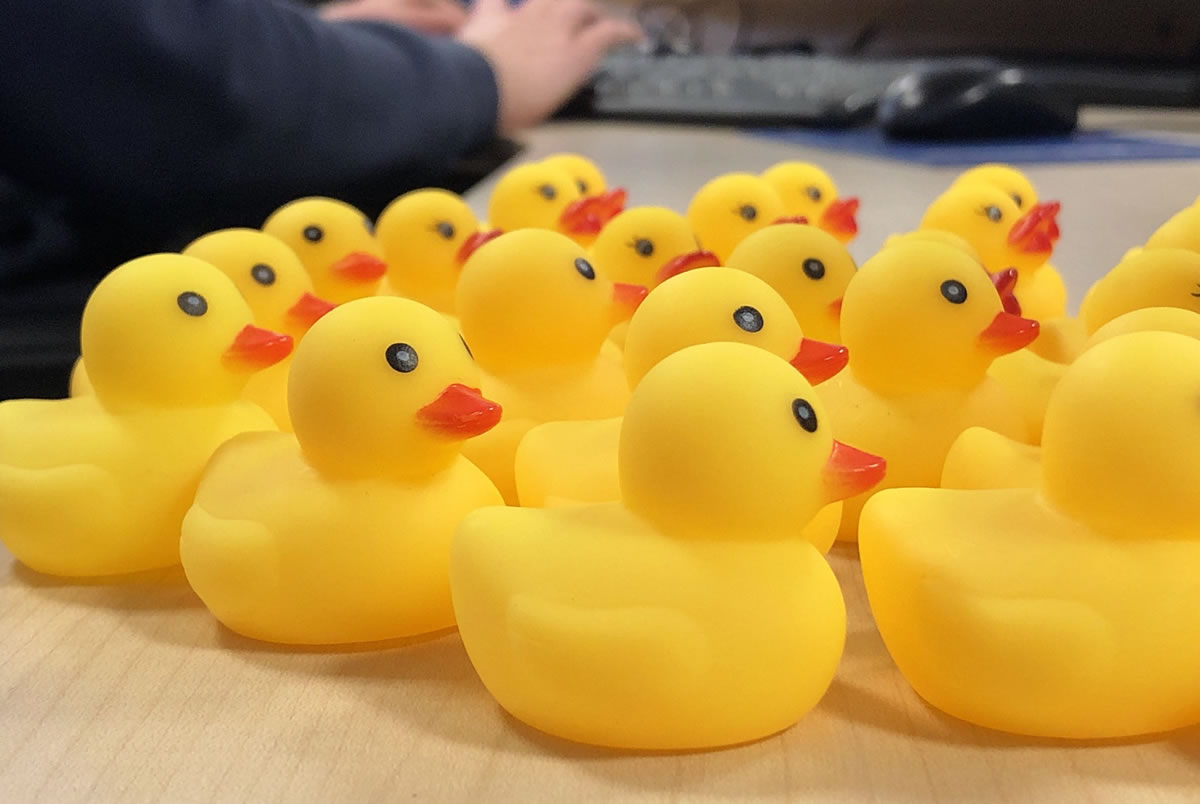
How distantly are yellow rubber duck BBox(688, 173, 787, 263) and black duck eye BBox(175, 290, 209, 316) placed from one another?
474 mm

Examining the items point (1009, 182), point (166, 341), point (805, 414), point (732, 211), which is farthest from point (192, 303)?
point (1009, 182)

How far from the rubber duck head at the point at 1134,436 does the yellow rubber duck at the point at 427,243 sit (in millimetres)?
631

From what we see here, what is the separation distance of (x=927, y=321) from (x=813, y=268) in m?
0.13

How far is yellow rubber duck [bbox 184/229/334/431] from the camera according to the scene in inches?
32.8

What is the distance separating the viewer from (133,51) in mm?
1033

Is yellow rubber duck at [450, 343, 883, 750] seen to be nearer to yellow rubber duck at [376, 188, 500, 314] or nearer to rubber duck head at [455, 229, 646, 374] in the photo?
rubber duck head at [455, 229, 646, 374]

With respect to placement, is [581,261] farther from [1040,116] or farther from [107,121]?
[1040,116]

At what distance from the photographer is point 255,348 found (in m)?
0.72

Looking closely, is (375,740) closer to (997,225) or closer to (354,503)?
(354,503)

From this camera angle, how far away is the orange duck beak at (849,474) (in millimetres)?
529

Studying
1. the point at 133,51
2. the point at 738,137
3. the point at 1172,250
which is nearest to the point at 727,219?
the point at 1172,250

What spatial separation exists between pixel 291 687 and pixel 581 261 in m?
0.36

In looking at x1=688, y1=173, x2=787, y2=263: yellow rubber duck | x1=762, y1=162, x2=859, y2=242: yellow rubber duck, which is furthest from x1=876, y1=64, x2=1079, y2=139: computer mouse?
x1=688, y1=173, x2=787, y2=263: yellow rubber duck

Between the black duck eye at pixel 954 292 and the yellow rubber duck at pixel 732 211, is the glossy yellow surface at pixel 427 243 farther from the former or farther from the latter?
the black duck eye at pixel 954 292
